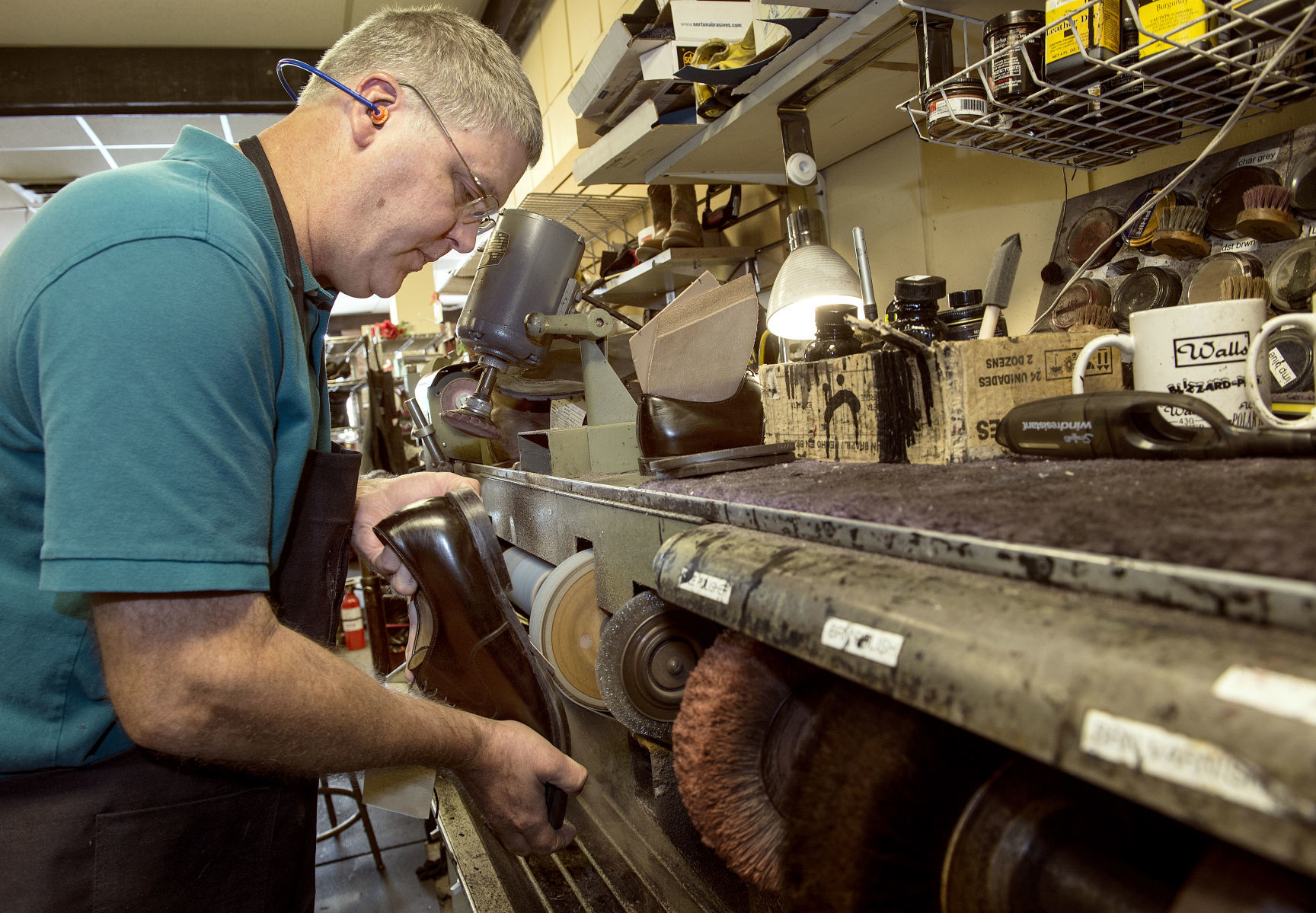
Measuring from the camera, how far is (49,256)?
0.60 m

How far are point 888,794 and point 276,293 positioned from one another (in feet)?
2.43

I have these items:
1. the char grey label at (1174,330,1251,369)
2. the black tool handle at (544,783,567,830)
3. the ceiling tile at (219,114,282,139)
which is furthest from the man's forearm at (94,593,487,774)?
the ceiling tile at (219,114,282,139)

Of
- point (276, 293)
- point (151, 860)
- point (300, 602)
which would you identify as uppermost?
point (276, 293)

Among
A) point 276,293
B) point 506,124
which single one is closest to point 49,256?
point 276,293

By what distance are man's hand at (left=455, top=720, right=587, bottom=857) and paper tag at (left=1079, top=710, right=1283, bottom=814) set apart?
649 millimetres

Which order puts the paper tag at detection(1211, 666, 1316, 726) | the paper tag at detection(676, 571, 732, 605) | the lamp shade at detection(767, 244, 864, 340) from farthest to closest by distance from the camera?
the lamp shade at detection(767, 244, 864, 340), the paper tag at detection(676, 571, 732, 605), the paper tag at detection(1211, 666, 1316, 726)

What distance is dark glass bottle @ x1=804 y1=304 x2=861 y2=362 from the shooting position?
1064mm

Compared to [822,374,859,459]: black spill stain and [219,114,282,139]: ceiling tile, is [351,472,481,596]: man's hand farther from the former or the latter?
[219,114,282,139]: ceiling tile

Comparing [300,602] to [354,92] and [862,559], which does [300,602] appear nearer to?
[354,92]

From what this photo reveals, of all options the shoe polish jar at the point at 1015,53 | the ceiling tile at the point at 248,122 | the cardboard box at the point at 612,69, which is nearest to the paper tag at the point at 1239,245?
the shoe polish jar at the point at 1015,53

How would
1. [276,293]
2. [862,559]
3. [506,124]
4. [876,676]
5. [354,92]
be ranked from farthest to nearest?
[506,124] → [354,92] → [276,293] → [862,559] → [876,676]

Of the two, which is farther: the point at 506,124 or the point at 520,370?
the point at 520,370

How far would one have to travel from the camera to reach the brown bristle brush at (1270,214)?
955 mm

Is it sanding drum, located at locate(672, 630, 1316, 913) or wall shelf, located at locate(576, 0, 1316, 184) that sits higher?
wall shelf, located at locate(576, 0, 1316, 184)
